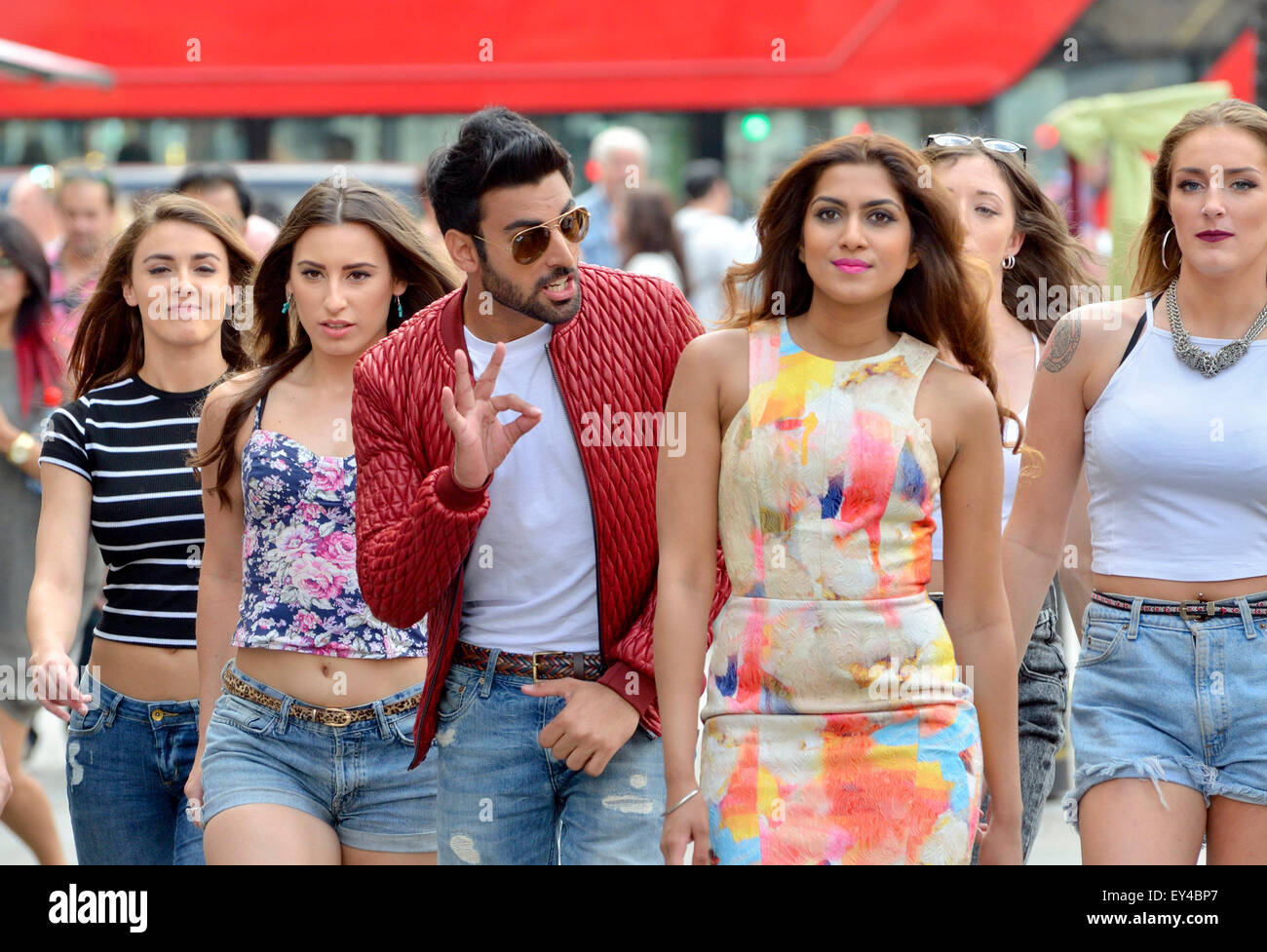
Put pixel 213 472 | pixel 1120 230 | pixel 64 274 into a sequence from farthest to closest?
pixel 64 274 → pixel 1120 230 → pixel 213 472

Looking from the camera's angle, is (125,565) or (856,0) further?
(856,0)

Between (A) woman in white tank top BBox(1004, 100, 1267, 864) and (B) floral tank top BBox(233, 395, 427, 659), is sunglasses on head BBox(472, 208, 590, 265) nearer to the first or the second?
(B) floral tank top BBox(233, 395, 427, 659)

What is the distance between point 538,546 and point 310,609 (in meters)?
0.61

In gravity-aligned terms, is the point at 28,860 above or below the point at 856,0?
below

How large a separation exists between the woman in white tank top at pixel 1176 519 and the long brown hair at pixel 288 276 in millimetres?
1408

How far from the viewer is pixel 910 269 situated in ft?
10.3

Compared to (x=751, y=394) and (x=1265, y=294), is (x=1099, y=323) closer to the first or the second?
(x=1265, y=294)

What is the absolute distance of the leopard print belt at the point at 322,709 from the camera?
3.56 m

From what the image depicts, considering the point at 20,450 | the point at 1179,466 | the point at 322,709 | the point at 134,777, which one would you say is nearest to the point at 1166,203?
the point at 1179,466

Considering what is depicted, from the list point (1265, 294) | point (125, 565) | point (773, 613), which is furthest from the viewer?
point (125, 565)

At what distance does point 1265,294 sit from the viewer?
356 centimetres

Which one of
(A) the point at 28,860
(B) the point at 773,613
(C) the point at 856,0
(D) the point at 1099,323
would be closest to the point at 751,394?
(B) the point at 773,613

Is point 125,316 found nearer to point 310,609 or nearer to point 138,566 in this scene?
point 138,566

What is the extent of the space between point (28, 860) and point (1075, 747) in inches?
166
